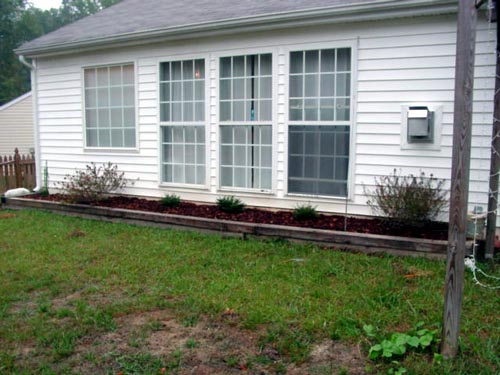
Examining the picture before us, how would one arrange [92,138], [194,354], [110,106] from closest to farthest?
[194,354]
[110,106]
[92,138]

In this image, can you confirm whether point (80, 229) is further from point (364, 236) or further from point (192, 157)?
point (364, 236)

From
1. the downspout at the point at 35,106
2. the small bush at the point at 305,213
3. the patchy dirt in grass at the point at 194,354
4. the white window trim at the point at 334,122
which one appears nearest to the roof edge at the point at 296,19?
the white window trim at the point at 334,122

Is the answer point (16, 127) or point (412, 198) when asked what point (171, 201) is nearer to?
point (412, 198)

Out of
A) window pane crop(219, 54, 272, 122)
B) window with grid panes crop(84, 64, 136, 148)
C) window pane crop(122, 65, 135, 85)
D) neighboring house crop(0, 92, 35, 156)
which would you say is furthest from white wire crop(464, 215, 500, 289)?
neighboring house crop(0, 92, 35, 156)

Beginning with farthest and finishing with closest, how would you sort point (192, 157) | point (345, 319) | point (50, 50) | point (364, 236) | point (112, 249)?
point (50, 50)
point (192, 157)
point (112, 249)
point (364, 236)
point (345, 319)

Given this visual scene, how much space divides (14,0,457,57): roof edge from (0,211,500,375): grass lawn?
2.83 metres

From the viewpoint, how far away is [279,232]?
229 inches

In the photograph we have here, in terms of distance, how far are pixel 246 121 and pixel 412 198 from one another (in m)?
2.66

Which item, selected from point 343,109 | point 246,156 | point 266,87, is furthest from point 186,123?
point 343,109

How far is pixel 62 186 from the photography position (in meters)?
9.20

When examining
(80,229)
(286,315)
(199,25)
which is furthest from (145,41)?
(286,315)

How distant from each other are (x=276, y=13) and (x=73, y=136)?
473 cm

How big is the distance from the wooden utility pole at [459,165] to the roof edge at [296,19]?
2.92m

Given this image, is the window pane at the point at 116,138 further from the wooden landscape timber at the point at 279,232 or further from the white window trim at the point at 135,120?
the wooden landscape timber at the point at 279,232
